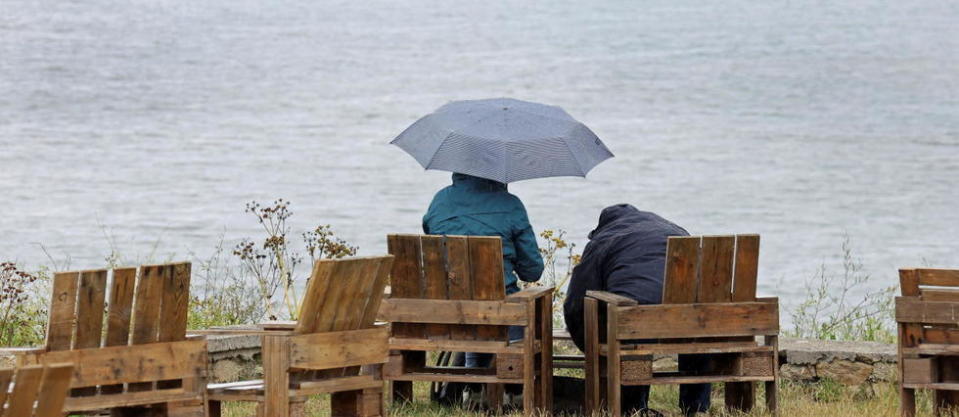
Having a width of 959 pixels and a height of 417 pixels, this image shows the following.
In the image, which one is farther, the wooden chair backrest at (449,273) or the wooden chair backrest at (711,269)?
the wooden chair backrest at (449,273)

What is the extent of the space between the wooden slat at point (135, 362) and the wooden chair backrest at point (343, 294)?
370 mm

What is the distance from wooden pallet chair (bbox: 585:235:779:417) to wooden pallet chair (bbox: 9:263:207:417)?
1.73 metres

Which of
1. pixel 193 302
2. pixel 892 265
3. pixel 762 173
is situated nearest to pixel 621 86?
pixel 762 173

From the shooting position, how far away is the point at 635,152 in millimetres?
27938

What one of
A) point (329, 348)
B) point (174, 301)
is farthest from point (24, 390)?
point (329, 348)

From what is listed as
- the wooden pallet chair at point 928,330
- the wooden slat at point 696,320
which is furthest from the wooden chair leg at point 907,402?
the wooden slat at point 696,320

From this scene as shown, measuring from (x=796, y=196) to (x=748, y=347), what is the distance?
18572 millimetres

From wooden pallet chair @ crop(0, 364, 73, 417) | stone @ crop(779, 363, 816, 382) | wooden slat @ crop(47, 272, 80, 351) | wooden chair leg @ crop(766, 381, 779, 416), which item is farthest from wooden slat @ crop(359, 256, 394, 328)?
stone @ crop(779, 363, 816, 382)

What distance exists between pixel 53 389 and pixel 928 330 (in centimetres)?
364

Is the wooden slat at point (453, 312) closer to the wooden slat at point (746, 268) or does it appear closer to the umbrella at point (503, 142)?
the umbrella at point (503, 142)

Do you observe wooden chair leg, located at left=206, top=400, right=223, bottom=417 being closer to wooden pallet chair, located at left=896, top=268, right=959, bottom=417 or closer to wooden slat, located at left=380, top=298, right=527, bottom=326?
wooden slat, located at left=380, top=298, right=527, bottom=326

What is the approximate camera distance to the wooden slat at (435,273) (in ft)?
20.3

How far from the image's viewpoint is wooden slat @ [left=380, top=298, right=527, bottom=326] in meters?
6.15

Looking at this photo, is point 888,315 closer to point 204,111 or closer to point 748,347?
point 748,347
